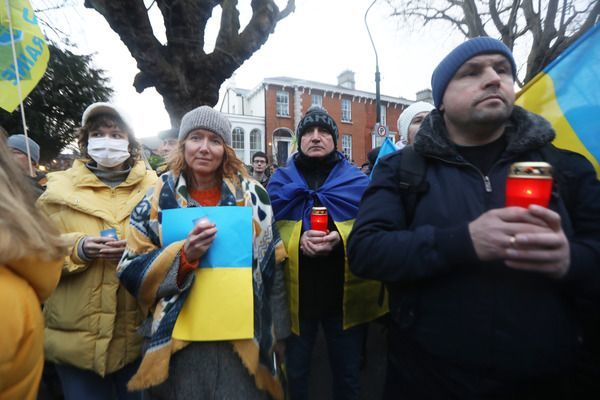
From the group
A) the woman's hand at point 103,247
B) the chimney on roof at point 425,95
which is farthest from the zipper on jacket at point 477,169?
the chimney on roof at point 425,95

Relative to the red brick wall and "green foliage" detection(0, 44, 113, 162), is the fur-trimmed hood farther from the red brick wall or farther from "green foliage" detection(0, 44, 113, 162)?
the red brick wall

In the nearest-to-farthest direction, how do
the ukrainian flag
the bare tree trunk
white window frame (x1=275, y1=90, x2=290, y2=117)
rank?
the ukrainian flag
the bare tree trunk
white window frame (x1=275, y1=90, x2=290, y2=117)

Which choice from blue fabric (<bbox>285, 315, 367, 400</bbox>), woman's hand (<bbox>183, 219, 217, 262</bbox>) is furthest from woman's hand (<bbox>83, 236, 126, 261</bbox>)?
blue fabric (<bbox>285, 315, 367, 400</bbox>)

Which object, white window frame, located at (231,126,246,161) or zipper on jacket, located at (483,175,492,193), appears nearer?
zipper on jacket, located at (483,175,492,193)

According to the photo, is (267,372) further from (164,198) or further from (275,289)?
(164,198)

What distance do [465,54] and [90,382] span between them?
8.34ft

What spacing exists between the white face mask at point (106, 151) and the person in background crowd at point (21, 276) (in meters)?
0.87

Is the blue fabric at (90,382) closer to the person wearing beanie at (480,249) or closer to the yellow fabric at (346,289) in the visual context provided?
the yellow fabric at (346,289)

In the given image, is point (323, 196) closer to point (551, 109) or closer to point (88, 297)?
point (551, 109)

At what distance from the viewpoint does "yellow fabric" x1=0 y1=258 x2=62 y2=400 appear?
958 millimetres

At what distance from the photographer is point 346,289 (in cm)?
218

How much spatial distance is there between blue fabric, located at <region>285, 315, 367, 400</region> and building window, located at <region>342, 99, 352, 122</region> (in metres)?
27.7

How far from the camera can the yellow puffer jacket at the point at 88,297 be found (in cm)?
178

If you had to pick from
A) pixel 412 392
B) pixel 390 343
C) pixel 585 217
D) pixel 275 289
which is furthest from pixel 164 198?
pixel 585 217
